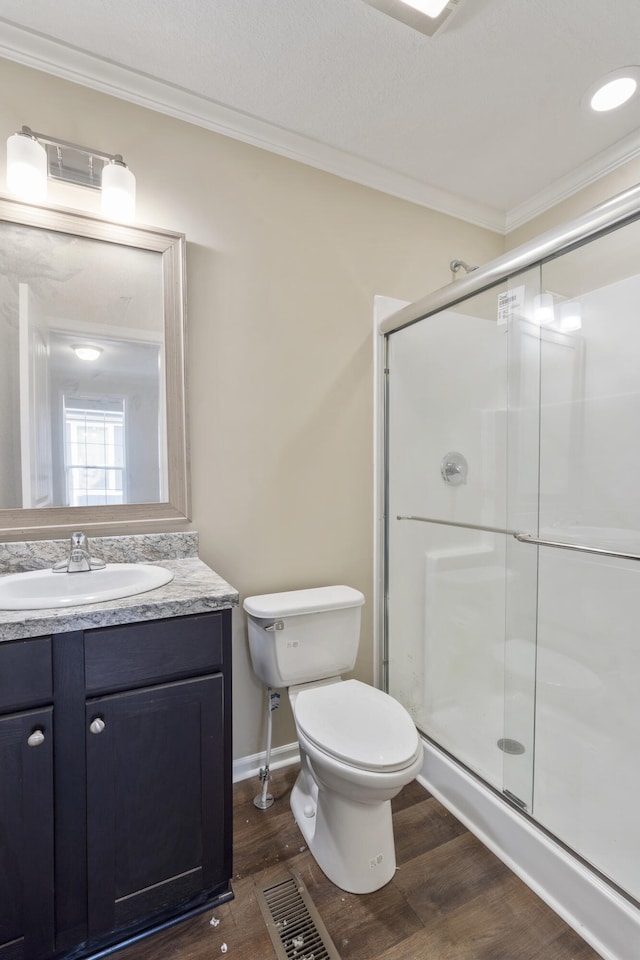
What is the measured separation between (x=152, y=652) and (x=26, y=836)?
0.44 m

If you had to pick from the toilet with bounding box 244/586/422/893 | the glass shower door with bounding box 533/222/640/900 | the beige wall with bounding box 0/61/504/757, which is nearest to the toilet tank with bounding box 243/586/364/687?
the toilet with bounding box 244/586/422/893

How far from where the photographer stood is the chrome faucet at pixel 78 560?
4.14 ft

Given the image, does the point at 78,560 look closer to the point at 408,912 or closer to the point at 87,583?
the point at 87,583

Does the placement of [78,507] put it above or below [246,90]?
below

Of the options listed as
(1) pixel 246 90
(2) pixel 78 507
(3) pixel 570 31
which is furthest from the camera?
(1) pixel 246 90

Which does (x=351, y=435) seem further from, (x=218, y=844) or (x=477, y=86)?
(x=218, y=844)

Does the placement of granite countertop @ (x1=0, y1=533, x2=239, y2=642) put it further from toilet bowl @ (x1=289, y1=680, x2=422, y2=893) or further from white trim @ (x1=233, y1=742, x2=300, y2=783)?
white trim @ (x1=233, y1=742, x2=300, y2=783)

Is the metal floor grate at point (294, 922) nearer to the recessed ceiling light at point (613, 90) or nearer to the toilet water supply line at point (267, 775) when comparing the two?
the toilet water supply line at point (267, 775)

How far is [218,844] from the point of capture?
1.16 meters

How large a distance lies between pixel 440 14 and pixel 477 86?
33cm

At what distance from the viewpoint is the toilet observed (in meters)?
1.18

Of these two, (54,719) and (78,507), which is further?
(78,507)

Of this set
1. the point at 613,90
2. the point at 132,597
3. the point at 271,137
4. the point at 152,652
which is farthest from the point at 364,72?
the point at 152,652

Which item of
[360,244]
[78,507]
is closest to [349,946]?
[78,507]
